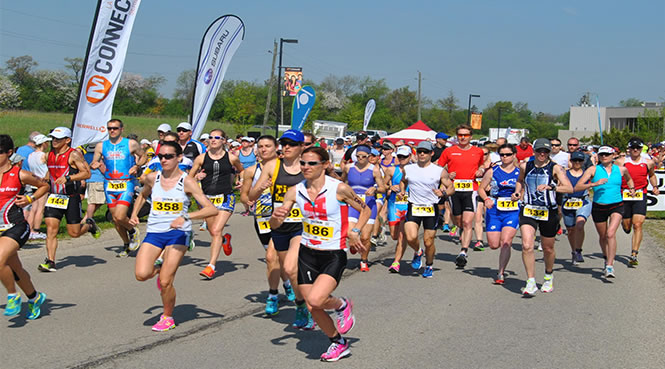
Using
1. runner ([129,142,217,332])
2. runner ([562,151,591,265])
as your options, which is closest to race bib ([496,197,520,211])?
runner ([562,151,591,265])

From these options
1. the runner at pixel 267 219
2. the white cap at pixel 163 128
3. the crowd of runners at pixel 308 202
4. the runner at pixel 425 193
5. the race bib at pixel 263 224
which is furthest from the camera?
the white cap at pixel 163 128

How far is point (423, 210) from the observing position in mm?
9453

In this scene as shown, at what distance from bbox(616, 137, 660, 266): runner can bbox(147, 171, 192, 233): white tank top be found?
300 inches

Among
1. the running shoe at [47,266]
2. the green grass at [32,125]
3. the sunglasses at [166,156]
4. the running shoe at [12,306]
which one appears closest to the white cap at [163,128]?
the running shoe at [47,266]

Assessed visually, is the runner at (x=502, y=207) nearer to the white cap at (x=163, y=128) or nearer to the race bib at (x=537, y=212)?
the race bib at (x=537, y=212)

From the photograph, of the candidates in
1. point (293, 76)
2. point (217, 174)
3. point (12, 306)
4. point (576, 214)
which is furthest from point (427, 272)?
point (293, 76)

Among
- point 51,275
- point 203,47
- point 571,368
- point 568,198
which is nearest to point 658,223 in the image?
point 568,198

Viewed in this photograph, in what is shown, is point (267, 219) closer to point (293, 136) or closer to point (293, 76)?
point (293, 136)

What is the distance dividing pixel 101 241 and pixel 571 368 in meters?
9.05

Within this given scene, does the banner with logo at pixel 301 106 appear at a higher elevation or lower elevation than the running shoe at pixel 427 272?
higher

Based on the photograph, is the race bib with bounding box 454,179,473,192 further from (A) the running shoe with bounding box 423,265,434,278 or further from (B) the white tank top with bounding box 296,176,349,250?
(B) the white tank top with bounding box 296,176,349,250

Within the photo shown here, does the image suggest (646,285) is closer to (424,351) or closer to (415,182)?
(415,182)

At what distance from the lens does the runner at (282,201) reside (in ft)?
21.7

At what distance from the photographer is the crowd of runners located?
19.0ft
